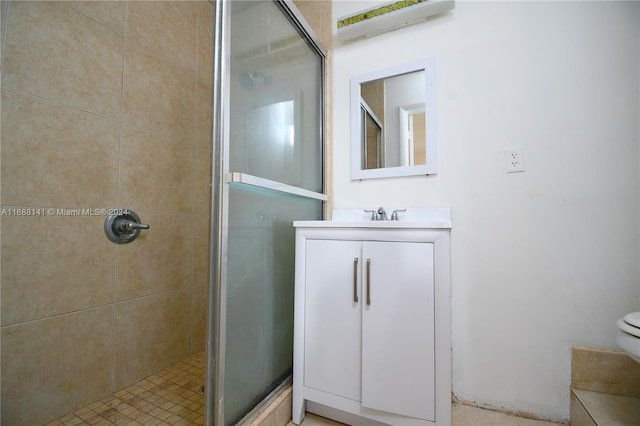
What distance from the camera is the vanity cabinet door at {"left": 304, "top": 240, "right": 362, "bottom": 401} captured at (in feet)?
3.16

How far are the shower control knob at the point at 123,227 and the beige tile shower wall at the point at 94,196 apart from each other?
0.11 ft

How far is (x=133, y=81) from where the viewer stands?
133cm

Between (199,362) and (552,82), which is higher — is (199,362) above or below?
below

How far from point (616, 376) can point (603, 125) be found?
0.96 meters

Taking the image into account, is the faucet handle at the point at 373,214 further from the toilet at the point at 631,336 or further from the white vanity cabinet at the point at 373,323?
the toilet at the point at 631,336

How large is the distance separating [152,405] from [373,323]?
1029 millimetres

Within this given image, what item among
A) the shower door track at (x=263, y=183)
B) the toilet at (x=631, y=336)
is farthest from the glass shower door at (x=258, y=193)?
the toilet at (x=631, y=336)

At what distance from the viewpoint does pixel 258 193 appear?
97cm

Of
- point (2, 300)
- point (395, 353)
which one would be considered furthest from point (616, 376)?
point (2, 300)

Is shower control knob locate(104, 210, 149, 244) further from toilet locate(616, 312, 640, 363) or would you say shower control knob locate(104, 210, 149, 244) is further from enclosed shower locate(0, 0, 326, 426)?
toilet locate(616, 312, 640, 363)

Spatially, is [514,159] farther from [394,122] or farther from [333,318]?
[333,318]

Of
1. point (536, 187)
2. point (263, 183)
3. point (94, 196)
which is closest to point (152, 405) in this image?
point (94, 196)

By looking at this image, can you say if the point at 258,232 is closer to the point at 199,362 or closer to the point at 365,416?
the point at 365,416

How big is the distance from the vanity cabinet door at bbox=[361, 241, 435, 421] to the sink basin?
0.07 m
